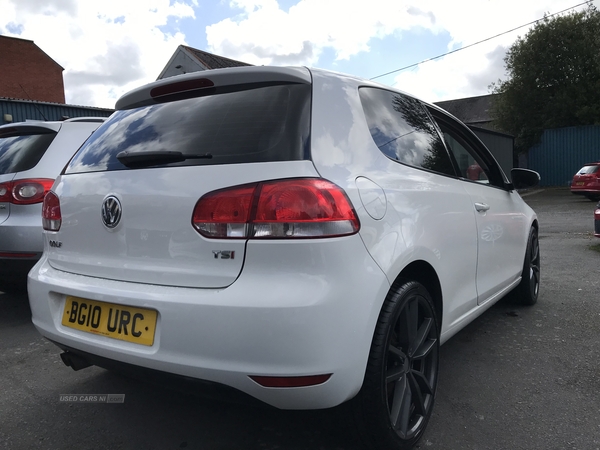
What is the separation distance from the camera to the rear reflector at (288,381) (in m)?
1.70

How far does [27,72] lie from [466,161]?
39696 mm

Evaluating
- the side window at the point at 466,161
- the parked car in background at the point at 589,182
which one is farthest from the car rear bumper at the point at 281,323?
the parked car in background at the point at 589,182

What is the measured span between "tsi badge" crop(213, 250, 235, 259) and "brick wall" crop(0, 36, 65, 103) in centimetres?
3825

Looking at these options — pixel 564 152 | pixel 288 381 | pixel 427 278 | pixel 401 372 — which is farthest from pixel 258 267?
pixel 564 152

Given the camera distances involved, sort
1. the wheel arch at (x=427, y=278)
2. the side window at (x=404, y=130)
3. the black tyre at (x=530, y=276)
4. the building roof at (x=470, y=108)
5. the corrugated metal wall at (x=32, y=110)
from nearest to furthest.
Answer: the wheel arch at (x=427, y=278) → the side window at (x=404, y=130) → the black tyre at (x=530, y=276) → the corrugated metal wall at (x=32, y=110) → the building roof at (x=470, y=108)

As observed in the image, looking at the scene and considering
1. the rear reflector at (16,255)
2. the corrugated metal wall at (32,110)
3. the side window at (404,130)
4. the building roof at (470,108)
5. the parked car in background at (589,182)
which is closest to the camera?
the side window at (404,130)

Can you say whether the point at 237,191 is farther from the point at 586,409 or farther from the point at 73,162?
the point at 586,409

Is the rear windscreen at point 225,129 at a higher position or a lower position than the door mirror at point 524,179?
higher

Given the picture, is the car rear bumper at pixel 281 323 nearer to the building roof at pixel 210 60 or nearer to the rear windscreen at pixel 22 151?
the rear windscreen at pixel 22 151

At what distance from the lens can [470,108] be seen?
182ft

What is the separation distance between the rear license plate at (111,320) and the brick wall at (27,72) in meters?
37.7

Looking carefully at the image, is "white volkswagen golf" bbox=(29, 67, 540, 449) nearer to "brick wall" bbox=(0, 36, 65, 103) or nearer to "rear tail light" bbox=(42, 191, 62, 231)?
"rear tail light" bbox=(42, 191, 62, 231)

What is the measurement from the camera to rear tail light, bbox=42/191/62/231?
2346mm

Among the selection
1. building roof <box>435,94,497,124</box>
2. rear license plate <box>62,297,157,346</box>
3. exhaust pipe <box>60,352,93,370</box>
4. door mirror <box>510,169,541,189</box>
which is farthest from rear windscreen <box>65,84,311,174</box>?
building roof <box>435,94,497,124</box>
